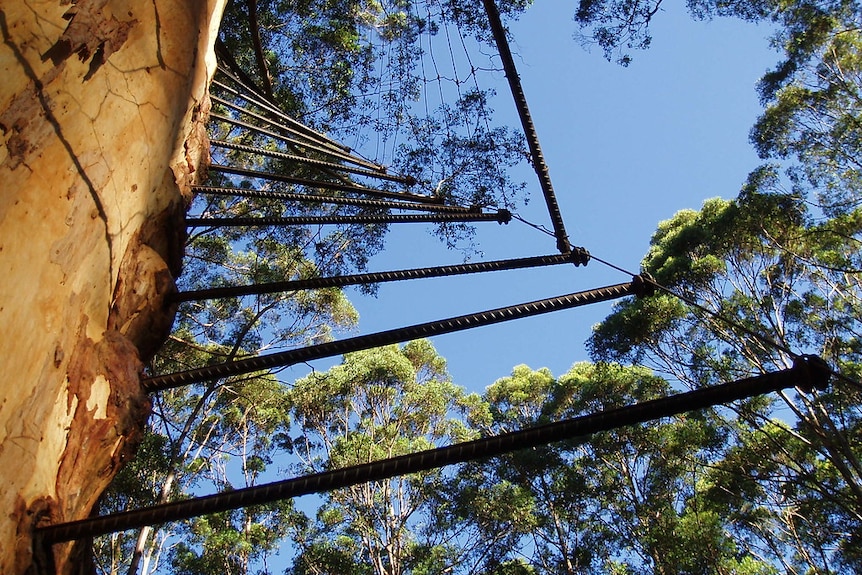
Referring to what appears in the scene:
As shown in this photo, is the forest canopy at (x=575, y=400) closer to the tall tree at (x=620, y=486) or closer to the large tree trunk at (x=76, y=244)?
the tall tree at (x=620, y=486)

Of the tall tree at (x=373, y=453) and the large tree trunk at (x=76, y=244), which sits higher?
the tall tree at (x=373, y=453)

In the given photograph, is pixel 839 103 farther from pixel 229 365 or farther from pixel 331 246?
A: pixel 229 365

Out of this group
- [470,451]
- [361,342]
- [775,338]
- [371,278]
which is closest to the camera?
[470,451]

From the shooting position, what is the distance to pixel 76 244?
104 centimetres

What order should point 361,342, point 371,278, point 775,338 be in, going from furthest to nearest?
1. point 775,338
2. point 371,278
3. point 361,342

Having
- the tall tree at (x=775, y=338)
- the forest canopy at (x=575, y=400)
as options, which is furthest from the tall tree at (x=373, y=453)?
the tall tree at (x=775, y=338)

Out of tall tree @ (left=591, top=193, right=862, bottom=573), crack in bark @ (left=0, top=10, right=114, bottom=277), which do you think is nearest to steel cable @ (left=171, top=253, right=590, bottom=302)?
crack in bark @ (left=0, top=10, right=114, bottom=277)

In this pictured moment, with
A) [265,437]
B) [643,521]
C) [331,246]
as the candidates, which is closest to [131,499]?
[265,437]

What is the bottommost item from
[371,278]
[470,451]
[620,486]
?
[470,451]

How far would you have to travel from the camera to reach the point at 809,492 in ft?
32.2

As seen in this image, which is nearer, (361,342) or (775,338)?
(361,342)

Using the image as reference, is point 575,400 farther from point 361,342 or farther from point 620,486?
point 361,342

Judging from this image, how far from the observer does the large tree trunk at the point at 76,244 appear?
2.85 ft

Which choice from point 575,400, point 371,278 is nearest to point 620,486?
point 575,400
